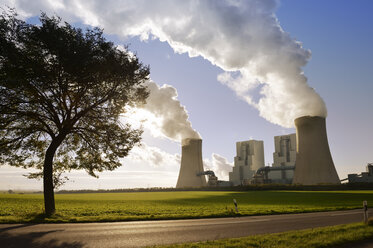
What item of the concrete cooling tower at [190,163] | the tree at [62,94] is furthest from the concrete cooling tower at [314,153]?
the tree at [62,94]

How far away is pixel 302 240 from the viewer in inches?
240

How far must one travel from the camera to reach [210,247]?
→ 5348 millimetres

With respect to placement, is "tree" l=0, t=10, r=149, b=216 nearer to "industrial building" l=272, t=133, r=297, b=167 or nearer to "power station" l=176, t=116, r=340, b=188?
"power station" l=176, t=116, r=340, b=188

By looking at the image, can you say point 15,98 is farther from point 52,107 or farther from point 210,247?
point 210,247

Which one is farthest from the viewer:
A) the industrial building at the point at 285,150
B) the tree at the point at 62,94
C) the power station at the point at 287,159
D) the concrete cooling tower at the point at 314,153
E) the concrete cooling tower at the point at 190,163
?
the industrial building at the point at 285,150

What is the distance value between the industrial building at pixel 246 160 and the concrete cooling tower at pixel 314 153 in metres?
42.1

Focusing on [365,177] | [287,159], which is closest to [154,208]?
[365,177]

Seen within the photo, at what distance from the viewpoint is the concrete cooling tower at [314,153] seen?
38438 millimetres

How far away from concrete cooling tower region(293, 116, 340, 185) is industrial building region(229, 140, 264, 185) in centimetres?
4215

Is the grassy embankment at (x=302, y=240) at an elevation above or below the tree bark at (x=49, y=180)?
below

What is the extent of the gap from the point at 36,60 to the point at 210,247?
1006 centimetres

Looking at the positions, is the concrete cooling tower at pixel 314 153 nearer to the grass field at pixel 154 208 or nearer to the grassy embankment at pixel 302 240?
the grass field at pixel 154 208

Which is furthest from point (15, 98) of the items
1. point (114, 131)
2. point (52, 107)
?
point (114, 131)

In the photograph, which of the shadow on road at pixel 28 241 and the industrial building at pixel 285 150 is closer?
the shadow on road at pixel 28 241
